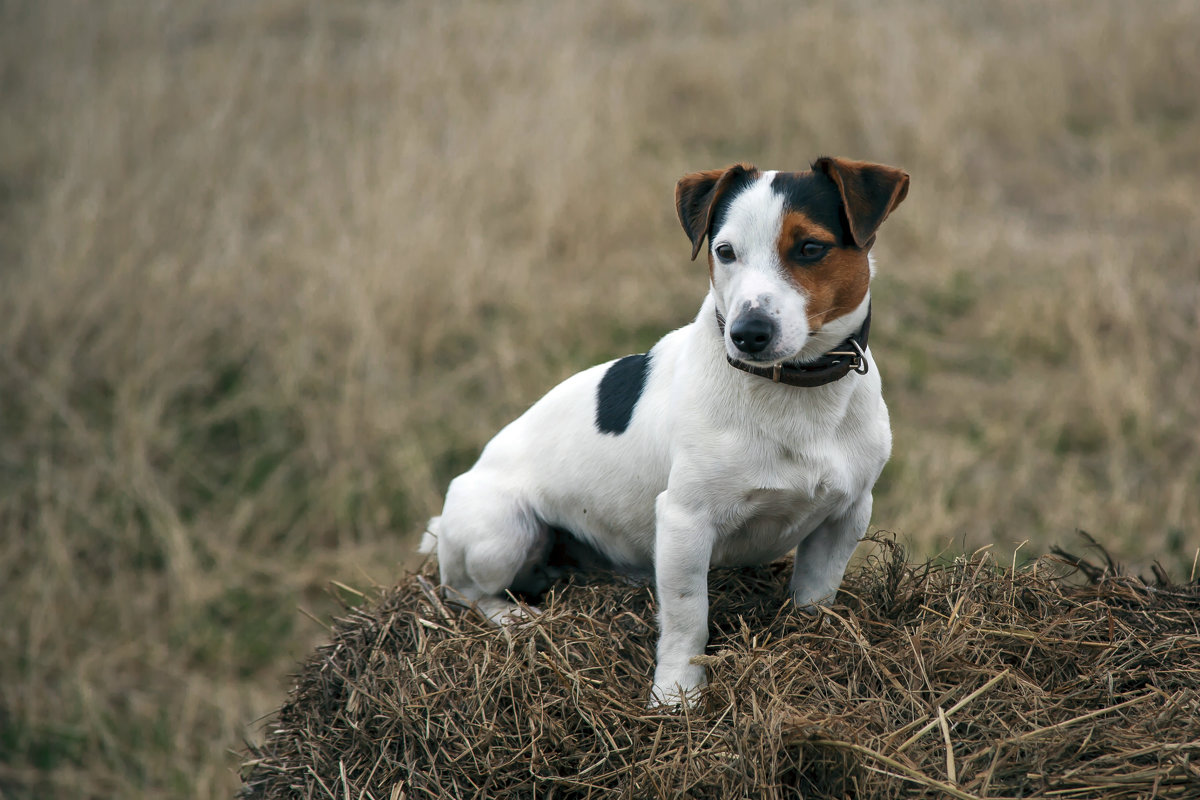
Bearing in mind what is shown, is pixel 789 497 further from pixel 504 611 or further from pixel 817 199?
pixel 504 611

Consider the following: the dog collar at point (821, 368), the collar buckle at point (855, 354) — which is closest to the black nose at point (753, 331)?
the dog collar at point (821, 368)

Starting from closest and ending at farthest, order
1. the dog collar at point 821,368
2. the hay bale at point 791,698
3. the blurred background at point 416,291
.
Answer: the hay bale at point 791,698
the dog collar at point 821,368
the blurred background at point 416,291

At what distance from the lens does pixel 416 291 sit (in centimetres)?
851

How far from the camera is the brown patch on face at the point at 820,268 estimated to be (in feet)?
8.61

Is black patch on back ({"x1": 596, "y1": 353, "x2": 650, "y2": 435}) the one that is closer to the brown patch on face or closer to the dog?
the dog

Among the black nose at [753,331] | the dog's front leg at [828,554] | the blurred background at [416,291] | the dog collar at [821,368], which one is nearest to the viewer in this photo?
the black nose at [753,331]

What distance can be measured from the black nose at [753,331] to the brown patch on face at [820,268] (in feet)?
0.57

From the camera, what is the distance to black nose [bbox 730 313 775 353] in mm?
2520

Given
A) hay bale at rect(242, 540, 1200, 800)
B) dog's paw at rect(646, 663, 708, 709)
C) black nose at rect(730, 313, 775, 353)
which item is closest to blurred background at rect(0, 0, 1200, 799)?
hay bale at rect(242, 540, 1200, 800)

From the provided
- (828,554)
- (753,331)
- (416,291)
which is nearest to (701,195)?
(753,331)

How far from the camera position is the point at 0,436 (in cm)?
785

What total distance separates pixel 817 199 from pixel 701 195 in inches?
15.5

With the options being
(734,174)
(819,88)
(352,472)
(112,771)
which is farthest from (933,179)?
(112,771)

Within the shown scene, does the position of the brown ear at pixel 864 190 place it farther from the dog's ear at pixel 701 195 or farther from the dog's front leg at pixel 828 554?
the dog's front leg at pixel 828 554
